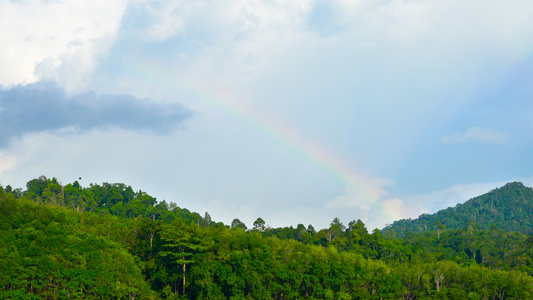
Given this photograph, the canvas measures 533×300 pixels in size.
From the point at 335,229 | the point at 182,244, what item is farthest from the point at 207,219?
the point at 182,244

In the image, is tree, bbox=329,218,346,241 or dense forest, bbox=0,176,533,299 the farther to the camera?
tree, bbox=329,218,346,241

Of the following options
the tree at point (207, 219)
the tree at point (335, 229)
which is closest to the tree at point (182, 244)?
the tree at point (335, 229)

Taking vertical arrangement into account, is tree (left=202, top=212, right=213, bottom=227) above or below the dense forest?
above

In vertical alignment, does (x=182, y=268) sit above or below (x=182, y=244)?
below

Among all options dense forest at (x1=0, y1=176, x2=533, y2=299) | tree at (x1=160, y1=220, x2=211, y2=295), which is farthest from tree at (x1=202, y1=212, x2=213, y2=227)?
tree at (x1=160, y1=220, x2=211, y2=295)

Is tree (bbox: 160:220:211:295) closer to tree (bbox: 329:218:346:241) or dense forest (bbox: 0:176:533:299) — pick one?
dense forest (bbox: 0:176:533:299)

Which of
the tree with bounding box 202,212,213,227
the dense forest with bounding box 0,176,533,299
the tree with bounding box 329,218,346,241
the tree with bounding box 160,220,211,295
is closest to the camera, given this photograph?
the dense forest with bounding box 0,176,533,299

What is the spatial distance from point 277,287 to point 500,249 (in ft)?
279

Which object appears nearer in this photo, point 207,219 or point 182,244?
point 182,244

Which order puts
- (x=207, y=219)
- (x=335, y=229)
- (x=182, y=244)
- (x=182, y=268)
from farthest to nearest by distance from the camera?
(x=207, y=219)
(x=335, y=229)
(x=182, y=268)
(x=182, y=244)

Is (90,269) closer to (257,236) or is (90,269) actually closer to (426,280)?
(257,236)

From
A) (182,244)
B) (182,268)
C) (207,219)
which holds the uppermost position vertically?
(207,219)

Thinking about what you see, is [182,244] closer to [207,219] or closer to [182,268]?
[182,268]

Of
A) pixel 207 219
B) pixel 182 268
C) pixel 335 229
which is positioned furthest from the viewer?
pixel 207 219
